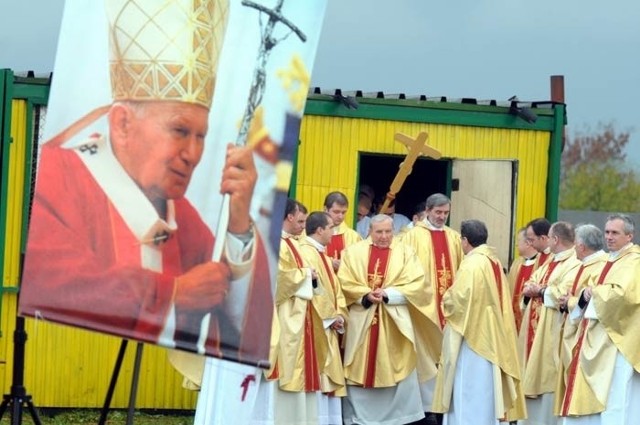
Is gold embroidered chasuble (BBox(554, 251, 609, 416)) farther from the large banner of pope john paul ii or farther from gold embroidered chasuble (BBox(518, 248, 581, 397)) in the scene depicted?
the large banner of pope john paul ii

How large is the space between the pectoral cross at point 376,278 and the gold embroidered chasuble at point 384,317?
12mm

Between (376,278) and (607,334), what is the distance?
2239 mm

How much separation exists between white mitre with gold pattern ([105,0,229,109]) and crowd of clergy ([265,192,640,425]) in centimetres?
543

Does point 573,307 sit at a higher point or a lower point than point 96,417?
higher

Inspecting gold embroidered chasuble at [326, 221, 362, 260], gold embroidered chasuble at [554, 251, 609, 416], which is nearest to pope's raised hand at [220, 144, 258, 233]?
gold embroidered chasuble at [554, 251, 609, 416]

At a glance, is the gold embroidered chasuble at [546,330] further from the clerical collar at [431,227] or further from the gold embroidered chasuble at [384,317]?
the clerical collar at [431,227]

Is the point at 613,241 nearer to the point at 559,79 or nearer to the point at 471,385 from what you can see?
the point at 471,385

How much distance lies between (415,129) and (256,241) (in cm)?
920

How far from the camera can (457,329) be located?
→ 42.6 feet

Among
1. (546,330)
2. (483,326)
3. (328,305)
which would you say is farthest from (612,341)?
(328,305)

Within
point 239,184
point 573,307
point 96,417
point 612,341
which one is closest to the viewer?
point 239,184

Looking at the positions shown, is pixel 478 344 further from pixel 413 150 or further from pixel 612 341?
pixel 413 150

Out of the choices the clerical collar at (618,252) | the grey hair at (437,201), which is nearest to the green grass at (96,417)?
the grey hair at (437,201)

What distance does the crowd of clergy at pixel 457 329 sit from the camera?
1223 cm
